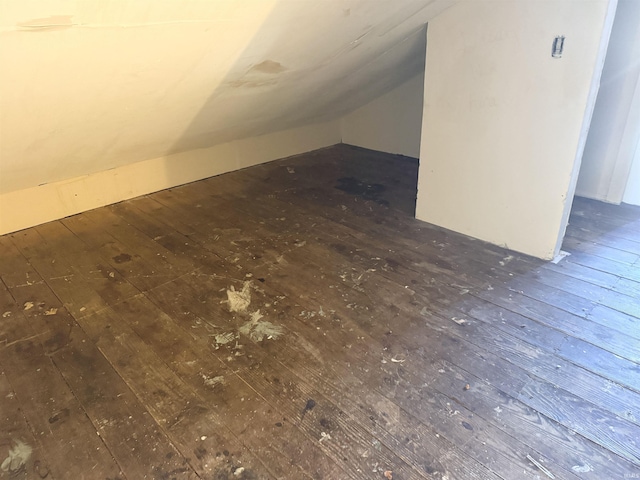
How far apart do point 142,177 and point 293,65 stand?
1.65 meters

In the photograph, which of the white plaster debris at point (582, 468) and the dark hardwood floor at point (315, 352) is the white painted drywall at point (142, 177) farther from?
the white plaster debris at point (582, 468)

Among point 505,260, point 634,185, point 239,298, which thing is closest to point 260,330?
point 239,298

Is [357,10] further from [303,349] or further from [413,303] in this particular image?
[303,349]

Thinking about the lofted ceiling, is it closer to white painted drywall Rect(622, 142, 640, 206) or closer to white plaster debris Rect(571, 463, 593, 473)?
white painted drywall Rect(622, 142, 640, 206)

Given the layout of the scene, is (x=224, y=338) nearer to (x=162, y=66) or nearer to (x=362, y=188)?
(x=162, y=66)

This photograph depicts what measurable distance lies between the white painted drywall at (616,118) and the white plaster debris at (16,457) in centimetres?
372

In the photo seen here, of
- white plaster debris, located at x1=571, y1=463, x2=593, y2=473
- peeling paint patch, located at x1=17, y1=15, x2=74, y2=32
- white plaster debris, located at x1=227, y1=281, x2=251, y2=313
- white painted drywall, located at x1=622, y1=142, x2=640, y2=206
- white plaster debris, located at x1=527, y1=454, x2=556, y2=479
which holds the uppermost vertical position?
peeling paint patch, located at x1=17, y1=15, x2=74, y2=32

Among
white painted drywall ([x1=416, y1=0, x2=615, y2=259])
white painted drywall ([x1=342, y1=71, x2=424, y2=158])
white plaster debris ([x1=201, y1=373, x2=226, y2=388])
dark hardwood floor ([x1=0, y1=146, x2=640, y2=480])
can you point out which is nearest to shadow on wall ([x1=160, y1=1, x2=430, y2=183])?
white painted drywall ([x1=342, y1=71, x2=424, y2=158])

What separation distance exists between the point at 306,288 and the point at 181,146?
1.82m

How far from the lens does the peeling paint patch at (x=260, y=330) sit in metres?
1.87

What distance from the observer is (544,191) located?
2314mm

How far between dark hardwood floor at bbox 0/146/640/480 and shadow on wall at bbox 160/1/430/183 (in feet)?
2.75

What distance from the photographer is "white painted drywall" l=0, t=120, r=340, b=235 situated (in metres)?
2.83

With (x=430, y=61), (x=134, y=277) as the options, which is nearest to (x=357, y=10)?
(x=430, y=61)
